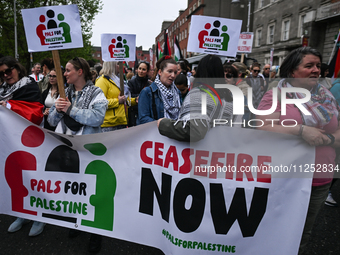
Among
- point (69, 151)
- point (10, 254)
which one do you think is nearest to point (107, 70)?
point (69, 151)

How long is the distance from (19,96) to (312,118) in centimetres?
308

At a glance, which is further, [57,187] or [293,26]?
[293,26]

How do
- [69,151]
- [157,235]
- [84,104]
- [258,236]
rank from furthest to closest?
[84,104]
[69,151]
[157,235]
[258,236]

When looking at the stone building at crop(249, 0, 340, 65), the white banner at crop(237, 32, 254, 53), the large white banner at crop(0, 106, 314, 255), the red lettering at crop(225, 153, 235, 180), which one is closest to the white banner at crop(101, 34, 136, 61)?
the large white banner at crop(0, 106, 314, 255)

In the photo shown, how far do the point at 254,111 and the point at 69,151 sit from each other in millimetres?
1794

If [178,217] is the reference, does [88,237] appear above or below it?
below

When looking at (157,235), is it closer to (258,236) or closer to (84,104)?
(258,236)

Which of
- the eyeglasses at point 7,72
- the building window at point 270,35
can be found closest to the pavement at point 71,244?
the eyeglasses at point 7,72

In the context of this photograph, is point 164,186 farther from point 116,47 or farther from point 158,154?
point 116,47

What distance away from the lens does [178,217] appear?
213cm

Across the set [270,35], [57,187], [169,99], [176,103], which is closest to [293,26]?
[270,35]

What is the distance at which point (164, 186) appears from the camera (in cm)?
224

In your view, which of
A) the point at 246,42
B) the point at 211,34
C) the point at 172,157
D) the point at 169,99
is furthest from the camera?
the point at 246,42

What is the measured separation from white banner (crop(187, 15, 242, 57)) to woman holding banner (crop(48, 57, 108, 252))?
1534 millimetres
